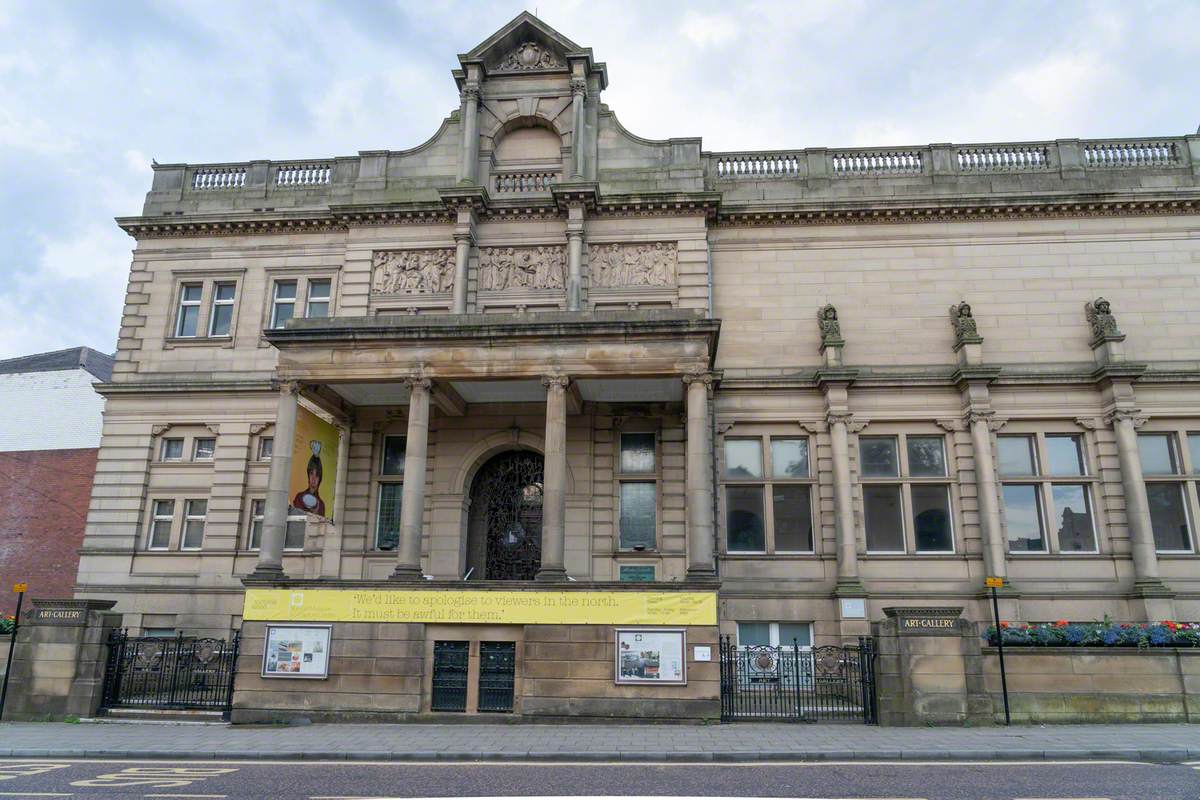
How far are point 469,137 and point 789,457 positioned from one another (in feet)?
46.3

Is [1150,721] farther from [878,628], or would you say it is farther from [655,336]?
[655,336]

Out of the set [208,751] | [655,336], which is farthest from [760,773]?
[655,336]

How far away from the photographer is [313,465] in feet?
69.0

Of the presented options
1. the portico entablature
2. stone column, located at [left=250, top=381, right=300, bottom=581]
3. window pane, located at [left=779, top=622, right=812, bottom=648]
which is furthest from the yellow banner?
window pane, located at [left=779, top=622, right=812, bottom=648]

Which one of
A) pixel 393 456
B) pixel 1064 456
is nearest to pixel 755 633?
pixel 1064 456

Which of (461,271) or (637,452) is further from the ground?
(461,271)

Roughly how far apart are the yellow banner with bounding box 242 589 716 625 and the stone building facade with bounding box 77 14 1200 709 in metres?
4.06

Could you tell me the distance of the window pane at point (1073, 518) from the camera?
2280 cm

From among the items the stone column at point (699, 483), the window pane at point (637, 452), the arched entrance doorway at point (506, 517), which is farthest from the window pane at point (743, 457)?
the arched entrance doorway at point (506, 517)

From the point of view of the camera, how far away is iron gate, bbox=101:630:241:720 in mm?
18031

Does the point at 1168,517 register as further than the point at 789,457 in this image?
No

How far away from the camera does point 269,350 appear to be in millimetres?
25828

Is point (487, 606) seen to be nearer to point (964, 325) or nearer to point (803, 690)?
point (803, 690)

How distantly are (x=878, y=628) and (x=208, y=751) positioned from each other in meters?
12.6
